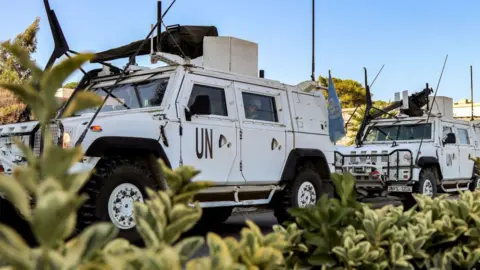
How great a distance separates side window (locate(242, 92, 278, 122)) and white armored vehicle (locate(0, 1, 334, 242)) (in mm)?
15

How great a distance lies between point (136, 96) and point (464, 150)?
9527mm

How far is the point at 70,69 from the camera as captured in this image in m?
1.16

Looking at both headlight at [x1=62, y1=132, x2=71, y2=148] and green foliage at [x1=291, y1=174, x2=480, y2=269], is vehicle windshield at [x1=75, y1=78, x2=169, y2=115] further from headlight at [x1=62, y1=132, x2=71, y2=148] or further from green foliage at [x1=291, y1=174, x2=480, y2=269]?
green foliage at [x1=291, y1=174, x2=480, y2=269]

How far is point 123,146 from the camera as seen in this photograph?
221 inches

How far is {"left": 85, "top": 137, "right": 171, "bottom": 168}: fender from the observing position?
542cm

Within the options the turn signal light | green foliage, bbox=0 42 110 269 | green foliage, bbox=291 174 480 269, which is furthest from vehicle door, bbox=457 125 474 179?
green foliage, bbox=0 42 110 269

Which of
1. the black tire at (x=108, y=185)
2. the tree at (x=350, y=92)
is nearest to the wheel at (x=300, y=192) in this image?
the black tire at (x=108, y=185)

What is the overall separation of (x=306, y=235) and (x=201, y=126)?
14.5ft

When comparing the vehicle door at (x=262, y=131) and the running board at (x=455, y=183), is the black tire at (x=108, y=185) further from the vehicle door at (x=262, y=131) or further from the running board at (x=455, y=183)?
the running board at (x=455, y=183)

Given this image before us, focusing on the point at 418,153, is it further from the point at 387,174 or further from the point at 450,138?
the point at 450,138

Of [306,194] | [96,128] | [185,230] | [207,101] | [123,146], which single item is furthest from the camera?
[306,194]

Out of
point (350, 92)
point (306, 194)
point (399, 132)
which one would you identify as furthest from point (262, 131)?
point (350, 92)

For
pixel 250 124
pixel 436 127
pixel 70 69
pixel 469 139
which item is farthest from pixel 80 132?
pixel 469 139

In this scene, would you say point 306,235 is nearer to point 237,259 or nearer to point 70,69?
point 237,259
